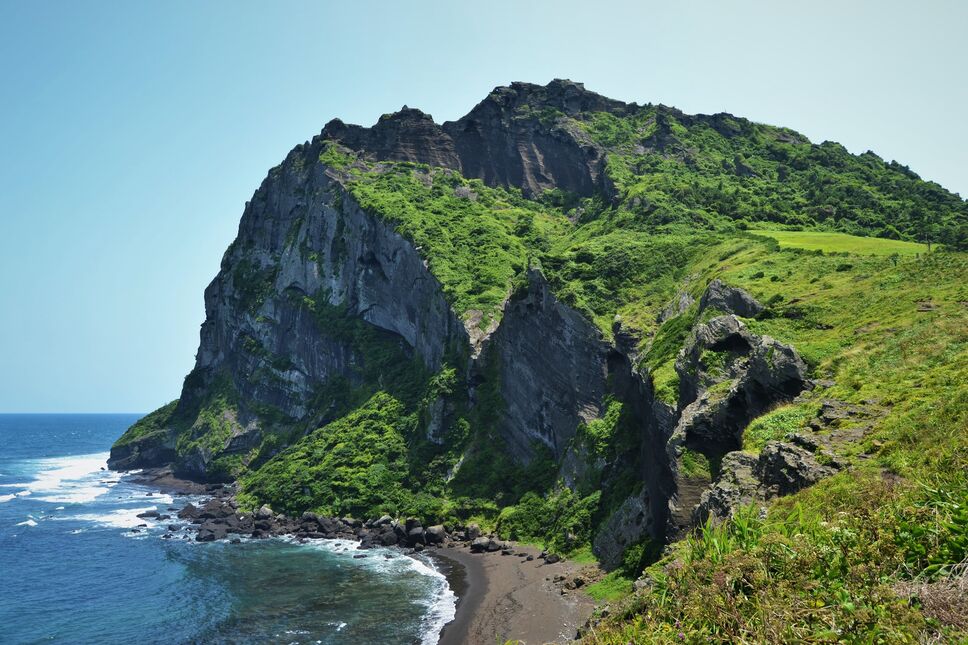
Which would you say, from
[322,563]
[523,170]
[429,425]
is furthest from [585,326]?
[523,170]

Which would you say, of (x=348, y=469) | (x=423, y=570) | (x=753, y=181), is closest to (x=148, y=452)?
(x=348, y=469)

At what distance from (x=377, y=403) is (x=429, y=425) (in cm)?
1481

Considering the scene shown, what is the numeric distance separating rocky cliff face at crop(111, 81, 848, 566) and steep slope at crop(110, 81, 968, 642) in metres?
0.30

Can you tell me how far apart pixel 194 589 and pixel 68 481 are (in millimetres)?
81540

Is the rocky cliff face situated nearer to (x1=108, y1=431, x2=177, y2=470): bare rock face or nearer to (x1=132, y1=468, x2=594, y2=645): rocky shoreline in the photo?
(x1=108, y1=431, x2=177, y2=470): bare rock face

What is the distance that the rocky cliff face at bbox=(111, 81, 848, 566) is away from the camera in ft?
105

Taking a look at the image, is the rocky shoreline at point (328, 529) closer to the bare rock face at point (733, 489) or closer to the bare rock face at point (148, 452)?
the bare rock face at point (733, 489)

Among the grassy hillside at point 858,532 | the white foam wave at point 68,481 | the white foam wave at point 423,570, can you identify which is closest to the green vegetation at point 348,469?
the white foam wave at point 423,570

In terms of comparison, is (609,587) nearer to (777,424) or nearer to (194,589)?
(777,424)

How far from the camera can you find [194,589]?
158ft

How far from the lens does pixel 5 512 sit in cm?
7825

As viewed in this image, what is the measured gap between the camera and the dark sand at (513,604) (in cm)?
3462

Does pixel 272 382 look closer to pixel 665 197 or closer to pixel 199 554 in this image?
pixel 199 554

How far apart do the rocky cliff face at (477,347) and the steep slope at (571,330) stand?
30cm
